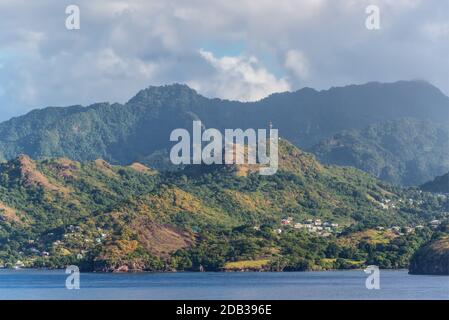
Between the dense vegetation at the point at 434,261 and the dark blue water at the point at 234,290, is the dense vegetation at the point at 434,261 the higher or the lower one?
the higher one

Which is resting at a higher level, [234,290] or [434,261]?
[434,261]

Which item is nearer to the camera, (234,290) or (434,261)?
(234,290)

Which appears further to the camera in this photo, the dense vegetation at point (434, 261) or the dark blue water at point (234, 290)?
the dense vegetation at point (434, 261)

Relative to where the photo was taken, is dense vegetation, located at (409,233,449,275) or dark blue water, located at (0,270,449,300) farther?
dense vegetation, located at (409,233,449,275)

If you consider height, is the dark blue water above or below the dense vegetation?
below
